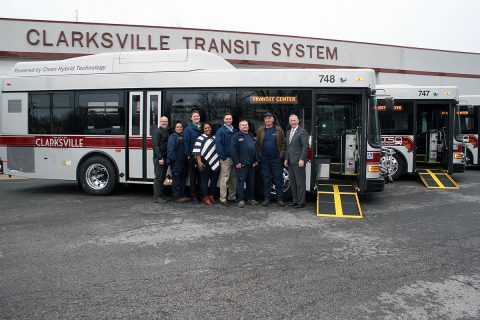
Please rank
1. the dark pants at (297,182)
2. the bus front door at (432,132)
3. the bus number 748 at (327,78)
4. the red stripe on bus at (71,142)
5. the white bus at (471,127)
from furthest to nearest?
1. the white bus at (471,127)
2. the bus front door at (432,132)
3. the red stripe on bus at (71,142)
4. the bus number 748 at (327,78)
5. the dark pants at (297,182)

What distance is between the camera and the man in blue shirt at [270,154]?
7.71 m

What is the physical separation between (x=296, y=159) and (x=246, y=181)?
1.21 m

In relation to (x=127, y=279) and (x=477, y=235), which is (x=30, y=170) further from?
(x=477, y=235)

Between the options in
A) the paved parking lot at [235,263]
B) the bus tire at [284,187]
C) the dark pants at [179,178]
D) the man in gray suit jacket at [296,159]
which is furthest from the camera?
the bus tire at [284,187]

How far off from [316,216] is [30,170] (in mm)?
7050

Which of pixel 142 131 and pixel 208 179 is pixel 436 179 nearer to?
pixel 208 179

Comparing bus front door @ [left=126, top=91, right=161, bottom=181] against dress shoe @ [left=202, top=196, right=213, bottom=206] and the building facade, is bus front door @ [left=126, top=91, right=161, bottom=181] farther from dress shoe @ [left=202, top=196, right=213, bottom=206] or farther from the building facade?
the building facade

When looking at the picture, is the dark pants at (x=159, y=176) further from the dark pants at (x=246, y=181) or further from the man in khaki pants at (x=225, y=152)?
the dark pants at (x=246, y=181)

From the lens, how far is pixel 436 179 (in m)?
11.0

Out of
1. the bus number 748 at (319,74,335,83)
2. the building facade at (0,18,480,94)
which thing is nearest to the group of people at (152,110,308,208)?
the bus number 748 at (319,74,335,83)

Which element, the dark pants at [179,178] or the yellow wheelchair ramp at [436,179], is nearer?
the dark pants at [179,178]

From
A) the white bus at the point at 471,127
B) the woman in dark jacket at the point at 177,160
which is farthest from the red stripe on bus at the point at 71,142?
the white bus at the point at 471,127

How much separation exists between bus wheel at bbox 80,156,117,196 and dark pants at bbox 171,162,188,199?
1685 mm

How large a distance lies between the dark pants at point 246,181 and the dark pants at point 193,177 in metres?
0.99
